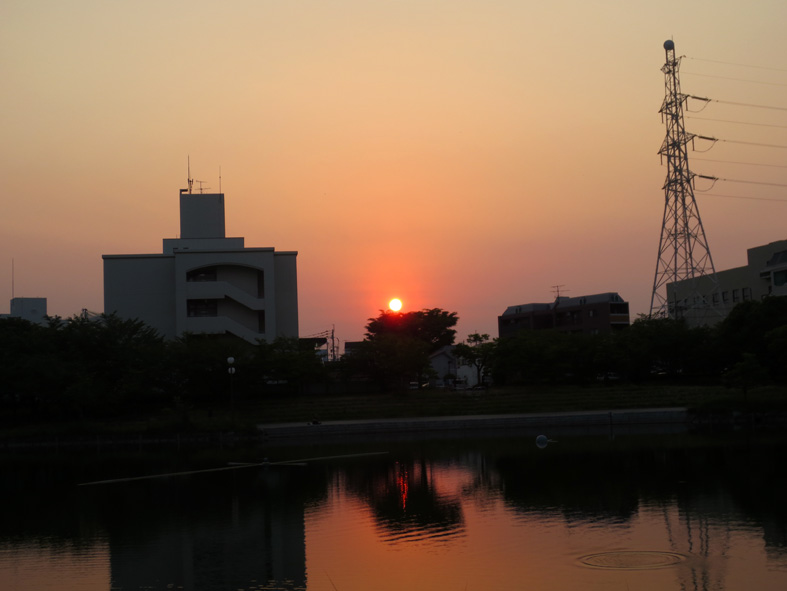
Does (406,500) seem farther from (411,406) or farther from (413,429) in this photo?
(411,406)

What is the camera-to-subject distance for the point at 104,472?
3244 centimetres

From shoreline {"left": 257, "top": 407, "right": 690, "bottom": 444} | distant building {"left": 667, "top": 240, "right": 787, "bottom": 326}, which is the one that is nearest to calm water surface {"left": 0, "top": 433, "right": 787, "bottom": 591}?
shoreline {"left": 257, "top": 407, "right": 690, "bottom": 444}

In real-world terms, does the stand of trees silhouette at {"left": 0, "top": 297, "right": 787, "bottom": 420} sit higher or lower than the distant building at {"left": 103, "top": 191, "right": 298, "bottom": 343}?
lower

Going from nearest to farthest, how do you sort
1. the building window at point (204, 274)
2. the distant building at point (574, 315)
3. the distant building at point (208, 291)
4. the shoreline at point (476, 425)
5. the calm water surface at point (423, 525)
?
the calm water surface at point (423, 525), the shoreline at point (476, 425), the distant building at point (208, 291), the building window at point (204, 274), the distant building at point (574, 315)

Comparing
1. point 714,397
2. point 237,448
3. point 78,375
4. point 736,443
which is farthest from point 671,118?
point 78,375

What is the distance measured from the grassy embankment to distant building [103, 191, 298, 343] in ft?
32.8

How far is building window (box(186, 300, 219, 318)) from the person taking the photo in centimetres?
6675

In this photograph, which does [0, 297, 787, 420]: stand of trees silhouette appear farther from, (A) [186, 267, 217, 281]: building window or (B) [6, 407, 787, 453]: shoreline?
(A) [186, 267, 217, 281]: building window

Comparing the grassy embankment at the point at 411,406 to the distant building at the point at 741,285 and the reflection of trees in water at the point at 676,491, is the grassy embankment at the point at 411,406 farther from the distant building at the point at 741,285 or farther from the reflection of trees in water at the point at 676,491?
the distant building at the point at 741,285

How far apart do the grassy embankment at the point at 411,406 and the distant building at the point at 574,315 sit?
4020 cm

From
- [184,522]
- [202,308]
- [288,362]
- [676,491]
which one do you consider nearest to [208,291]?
[202,308]

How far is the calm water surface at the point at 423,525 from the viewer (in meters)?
14.7

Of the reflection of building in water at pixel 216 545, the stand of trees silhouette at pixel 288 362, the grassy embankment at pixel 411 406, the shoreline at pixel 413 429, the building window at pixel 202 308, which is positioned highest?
the building window at pixel 202 308

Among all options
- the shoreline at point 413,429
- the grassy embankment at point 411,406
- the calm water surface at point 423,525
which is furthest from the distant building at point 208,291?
the calm water surface at point 423,525
